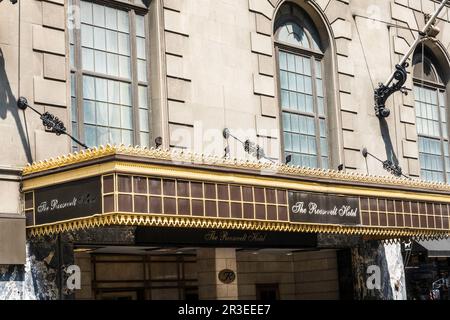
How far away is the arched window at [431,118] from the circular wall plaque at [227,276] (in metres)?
9.95

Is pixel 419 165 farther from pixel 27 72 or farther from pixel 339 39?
pixel 27 72

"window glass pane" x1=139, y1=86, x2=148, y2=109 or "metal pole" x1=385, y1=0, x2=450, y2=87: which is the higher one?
"metal pole" x1=385, y1=0, x2=450, y2=87

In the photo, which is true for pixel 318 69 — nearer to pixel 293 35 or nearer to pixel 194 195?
pixel 293 35

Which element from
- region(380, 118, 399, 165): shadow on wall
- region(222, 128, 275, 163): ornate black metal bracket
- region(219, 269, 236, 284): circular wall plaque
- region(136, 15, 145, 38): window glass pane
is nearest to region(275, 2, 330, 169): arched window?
region(222, 128, 275, 163): ornate black metal bracket

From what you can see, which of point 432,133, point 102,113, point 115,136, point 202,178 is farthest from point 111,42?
point 432,133

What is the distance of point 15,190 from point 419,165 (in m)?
15.2

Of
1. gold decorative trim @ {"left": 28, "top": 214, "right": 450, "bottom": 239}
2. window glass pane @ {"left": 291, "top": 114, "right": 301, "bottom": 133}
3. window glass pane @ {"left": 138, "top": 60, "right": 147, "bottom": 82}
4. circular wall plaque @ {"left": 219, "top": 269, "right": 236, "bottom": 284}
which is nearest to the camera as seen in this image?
gold decorative trim @ {"left": 28, "top": 214, "right": 450, "bottom": 239}

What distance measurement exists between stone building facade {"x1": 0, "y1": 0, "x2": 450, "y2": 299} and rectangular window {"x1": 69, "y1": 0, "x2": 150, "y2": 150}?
3cm

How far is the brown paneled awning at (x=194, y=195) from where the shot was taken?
1486cm

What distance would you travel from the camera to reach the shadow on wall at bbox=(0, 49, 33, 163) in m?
16.6

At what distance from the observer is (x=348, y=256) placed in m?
24.6

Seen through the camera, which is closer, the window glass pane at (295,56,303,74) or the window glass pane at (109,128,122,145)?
the window glass pane at (109,128,122,145)
